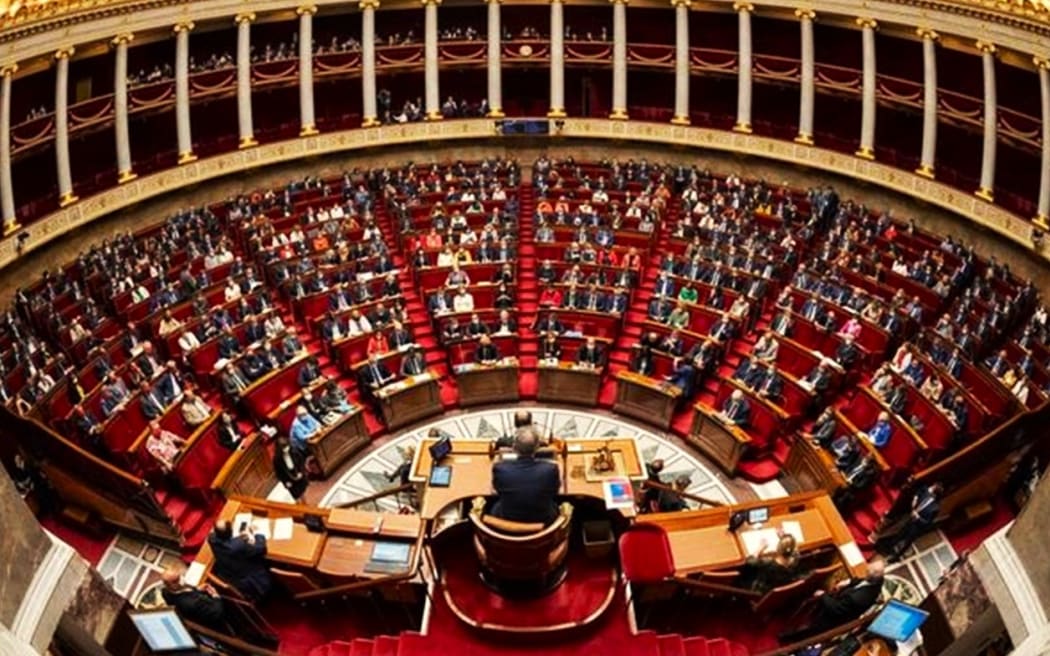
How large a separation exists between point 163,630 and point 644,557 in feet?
17.7

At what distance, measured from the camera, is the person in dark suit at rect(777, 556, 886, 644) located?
37.6 ft

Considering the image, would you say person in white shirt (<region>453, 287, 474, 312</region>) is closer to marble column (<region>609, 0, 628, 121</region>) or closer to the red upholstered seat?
the red upholstered seat

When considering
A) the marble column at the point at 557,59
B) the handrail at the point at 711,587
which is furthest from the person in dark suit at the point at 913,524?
the marble column at the point at 557,59

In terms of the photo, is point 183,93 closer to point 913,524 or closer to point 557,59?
point 557,59

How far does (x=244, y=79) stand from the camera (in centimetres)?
2712

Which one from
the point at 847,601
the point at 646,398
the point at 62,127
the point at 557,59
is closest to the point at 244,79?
the point at 62,127

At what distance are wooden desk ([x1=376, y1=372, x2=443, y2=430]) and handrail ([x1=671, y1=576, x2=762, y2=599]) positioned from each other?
25.4 ft

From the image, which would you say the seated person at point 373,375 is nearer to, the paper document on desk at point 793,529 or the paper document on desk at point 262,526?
the paper document on desk at point 262,526

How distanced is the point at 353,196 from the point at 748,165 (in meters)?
10.7

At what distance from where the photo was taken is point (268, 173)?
27.5 meters

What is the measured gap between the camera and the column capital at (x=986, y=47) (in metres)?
24.0

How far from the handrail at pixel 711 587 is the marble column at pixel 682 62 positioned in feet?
59.4

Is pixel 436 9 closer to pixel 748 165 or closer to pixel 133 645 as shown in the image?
pixel 748 165

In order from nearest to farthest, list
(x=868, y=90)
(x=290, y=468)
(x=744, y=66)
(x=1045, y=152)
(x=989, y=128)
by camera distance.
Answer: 1. (x=290, y=468)
2. (x=1045, y=152)
3. (x=989, y=128)
4. (x=868, y=90)
5. (x=744, y=66)
